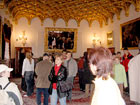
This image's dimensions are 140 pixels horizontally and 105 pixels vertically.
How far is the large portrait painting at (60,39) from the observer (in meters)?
15.5

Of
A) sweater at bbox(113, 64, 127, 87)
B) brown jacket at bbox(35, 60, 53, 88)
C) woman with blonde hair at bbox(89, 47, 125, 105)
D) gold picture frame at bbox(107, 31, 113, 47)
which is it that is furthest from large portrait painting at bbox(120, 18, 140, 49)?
woman with blonde hair at bbox(89, 47, 125, 105)

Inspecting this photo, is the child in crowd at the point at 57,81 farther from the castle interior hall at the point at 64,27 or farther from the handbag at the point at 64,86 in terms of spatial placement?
the castle interior hall at the point at 64,27

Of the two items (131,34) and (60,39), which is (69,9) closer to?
(60,39)

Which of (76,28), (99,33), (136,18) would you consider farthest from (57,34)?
(136,18)

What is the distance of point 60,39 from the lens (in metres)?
15.7

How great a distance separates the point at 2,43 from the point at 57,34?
660cm

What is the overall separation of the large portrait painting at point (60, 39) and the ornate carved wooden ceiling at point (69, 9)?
993mm

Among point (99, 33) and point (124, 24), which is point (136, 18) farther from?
point (99, 33)

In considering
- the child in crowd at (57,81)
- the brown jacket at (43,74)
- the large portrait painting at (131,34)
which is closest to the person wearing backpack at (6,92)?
the child in crowd at (57,81)

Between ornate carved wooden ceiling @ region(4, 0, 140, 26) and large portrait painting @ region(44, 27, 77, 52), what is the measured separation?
0.99m

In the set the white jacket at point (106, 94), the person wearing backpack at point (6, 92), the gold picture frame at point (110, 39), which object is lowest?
the person wearing backpack at point (6, 92)

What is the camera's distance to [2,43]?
9.83m

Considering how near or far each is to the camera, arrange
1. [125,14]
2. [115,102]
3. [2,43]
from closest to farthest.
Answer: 1. [115,102]
2. [2,43]
3. [125,14]

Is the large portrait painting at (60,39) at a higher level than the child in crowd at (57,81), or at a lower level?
higher
